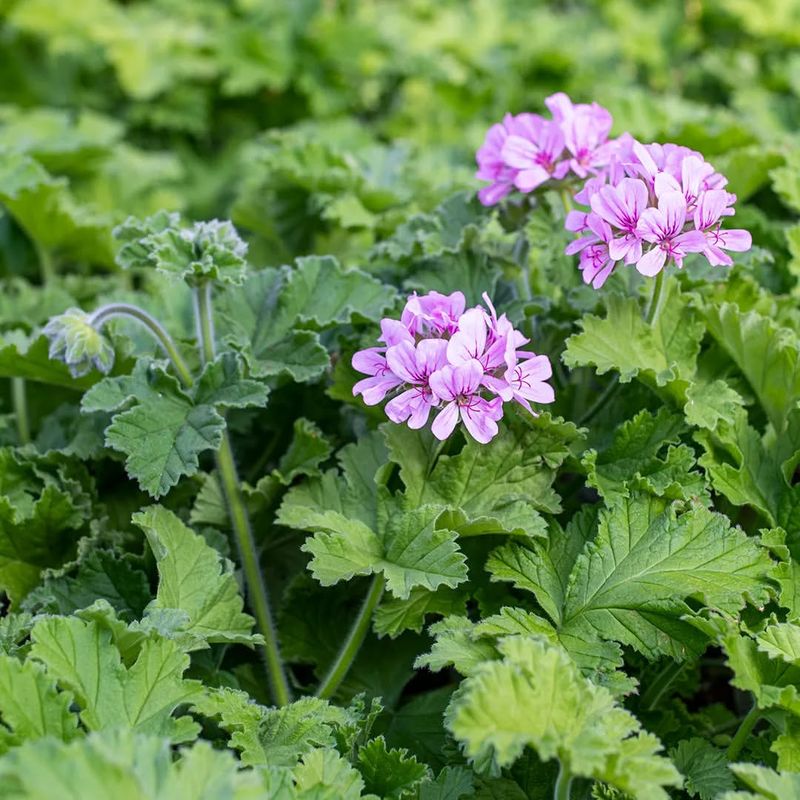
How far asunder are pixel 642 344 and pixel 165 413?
110 centimetres

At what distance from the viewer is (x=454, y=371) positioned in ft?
6.77

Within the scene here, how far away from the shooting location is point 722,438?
243cm

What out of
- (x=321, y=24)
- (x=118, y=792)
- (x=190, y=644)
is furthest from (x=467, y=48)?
(x=118, y=792)

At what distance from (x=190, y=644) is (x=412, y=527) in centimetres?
50

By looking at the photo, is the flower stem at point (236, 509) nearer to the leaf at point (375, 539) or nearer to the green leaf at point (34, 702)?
the leaf at point (375, 539)

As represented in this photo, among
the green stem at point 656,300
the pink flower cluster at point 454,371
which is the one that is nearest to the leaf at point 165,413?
the pink flower cluster at point 454,371

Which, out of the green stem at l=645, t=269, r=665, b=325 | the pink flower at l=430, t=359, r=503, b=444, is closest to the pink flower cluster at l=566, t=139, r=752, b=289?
the green stem at l=645, t=269, r=665, b=325

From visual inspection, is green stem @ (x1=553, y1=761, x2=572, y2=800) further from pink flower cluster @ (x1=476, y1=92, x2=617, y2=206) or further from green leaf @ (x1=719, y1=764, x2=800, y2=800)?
pink flower cluster @ (x1=476, y1=92, x2=617, y2=206)

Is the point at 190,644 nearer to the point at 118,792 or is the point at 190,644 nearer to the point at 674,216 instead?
the point at 118,792

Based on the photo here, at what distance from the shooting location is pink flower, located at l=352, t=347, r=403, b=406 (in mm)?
2166

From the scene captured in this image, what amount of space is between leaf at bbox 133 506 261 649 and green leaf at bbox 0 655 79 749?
1.16 ft

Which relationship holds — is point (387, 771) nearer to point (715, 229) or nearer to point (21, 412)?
point (715, 229)

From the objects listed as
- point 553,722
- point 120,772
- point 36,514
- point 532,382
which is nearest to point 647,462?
point 532,382

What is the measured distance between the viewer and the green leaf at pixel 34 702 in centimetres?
184
